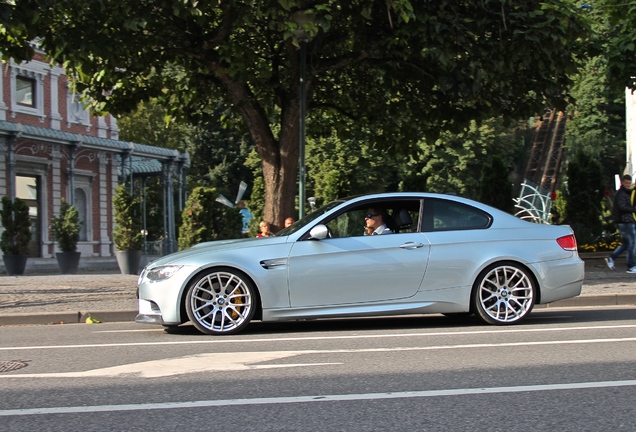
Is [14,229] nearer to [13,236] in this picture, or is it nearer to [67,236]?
[13,236]

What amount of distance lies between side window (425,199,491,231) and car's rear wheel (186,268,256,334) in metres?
2.21

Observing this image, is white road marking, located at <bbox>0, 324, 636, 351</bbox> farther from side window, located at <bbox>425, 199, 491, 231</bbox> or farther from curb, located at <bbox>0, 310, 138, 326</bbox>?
curb, located at <bbox>0, 310, 138, 326</bbox>

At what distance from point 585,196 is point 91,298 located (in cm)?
1293

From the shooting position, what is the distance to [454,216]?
10.3 meters

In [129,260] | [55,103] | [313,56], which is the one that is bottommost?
[129,260]

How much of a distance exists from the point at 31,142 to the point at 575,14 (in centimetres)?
2628

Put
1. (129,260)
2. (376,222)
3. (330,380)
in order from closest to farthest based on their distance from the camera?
(330,380), (376,222), (129,260)

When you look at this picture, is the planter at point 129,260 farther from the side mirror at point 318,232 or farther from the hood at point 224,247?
the side mirror at point 318,232

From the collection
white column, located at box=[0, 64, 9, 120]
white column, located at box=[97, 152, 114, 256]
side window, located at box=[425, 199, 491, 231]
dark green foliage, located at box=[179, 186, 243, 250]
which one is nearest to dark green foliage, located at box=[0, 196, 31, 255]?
dark green foliage, located at box=[179, 186, 243, 250]

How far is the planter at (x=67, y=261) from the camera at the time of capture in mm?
27152

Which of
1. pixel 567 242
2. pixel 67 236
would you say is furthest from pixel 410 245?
pixel 67 236

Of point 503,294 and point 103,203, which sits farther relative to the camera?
point 103,203

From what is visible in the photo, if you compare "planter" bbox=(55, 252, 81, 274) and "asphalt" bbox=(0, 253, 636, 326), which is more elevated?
"planter" bbox=(55, 252, 81, 274)

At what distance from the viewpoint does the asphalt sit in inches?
486
